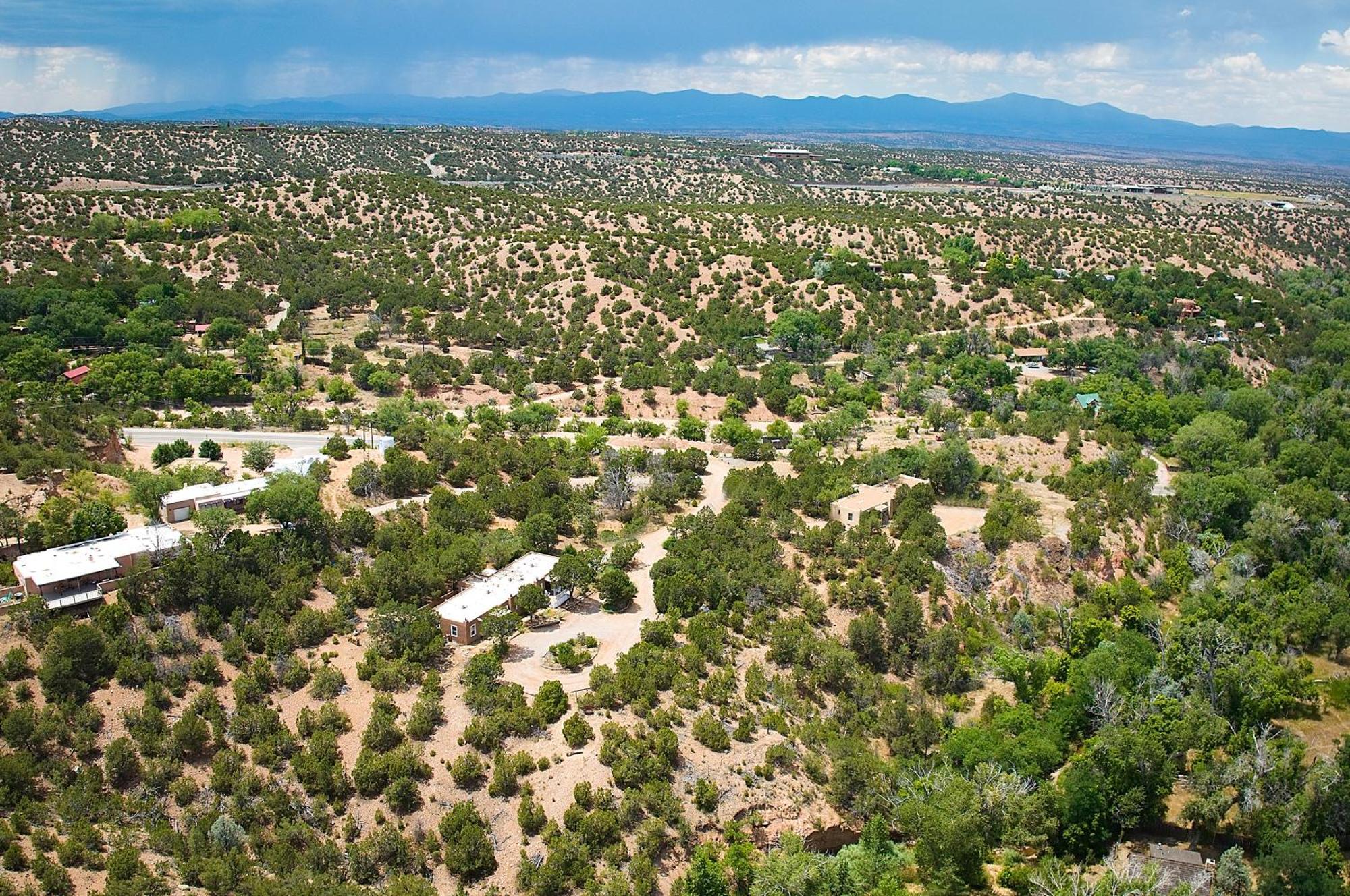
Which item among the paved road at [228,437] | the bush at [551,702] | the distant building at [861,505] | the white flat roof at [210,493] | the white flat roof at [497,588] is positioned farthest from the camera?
the paved road at [228,437]

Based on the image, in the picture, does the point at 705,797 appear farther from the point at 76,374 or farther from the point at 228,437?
the point at 76,374

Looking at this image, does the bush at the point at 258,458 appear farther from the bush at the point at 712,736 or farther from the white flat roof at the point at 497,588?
the bush at the point at 712,736

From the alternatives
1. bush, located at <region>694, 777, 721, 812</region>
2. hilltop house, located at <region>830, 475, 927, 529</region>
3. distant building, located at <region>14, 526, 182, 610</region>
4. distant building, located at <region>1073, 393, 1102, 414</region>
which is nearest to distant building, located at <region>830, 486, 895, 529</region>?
hilltop house, located at <region>830, 475, 927, 529</region>

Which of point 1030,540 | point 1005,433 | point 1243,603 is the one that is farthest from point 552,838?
point 1005,433

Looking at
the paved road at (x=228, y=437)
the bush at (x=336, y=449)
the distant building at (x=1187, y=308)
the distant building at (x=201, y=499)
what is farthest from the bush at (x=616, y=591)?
the distant building at (x=1187, y=308)

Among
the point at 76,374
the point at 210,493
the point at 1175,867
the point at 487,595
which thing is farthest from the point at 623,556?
the point at 76,374

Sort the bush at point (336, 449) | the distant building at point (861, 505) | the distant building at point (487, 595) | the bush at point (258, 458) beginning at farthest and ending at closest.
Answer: the bush at point (336, 449)
the distant building at point (861, 505)
the bush at point (258, 458)
the distant building at point (487, 595)

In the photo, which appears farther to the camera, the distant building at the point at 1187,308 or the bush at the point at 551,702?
the distant building at the point at 1187,308
